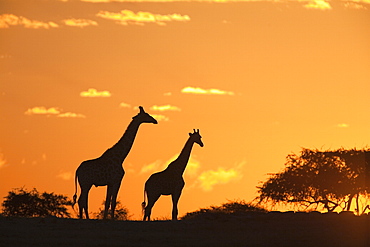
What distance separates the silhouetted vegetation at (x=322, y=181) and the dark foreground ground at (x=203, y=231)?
81.3 ft

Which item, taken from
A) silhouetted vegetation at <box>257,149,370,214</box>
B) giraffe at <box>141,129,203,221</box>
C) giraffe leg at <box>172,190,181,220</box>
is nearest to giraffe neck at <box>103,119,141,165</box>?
giraffe at <box>141,129,203,221</box>

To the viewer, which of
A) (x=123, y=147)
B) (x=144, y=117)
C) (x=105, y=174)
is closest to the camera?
(x=105, y=174)

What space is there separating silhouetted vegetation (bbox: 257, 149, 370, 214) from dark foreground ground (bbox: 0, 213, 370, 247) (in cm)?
2479

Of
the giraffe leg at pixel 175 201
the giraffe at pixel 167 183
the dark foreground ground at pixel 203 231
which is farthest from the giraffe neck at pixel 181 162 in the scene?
the dark foreground ground at pixel 203 231

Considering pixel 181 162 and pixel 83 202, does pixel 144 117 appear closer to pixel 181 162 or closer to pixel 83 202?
pixel 181 162

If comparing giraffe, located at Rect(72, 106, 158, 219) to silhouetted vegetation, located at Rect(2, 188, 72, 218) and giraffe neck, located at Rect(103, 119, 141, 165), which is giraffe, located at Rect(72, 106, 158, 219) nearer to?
giraffe neck, located at Rect(103, 119, 141, 165)

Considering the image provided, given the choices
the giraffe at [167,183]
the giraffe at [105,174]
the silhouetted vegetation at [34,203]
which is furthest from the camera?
the silhouetted vegetation at [34,203]

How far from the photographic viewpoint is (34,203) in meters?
55.6

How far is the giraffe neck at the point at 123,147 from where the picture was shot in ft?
120

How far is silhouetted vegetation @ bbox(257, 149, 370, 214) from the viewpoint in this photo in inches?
2227

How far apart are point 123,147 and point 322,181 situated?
2230 centimetres

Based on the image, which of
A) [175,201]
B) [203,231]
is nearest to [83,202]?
[175,201]

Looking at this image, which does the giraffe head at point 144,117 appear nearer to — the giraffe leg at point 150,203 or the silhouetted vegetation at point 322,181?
the giraffe leg at point 150,203

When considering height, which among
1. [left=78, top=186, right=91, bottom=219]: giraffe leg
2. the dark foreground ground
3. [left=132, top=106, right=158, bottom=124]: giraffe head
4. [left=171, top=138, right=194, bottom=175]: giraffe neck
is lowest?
the dark foreground ground
